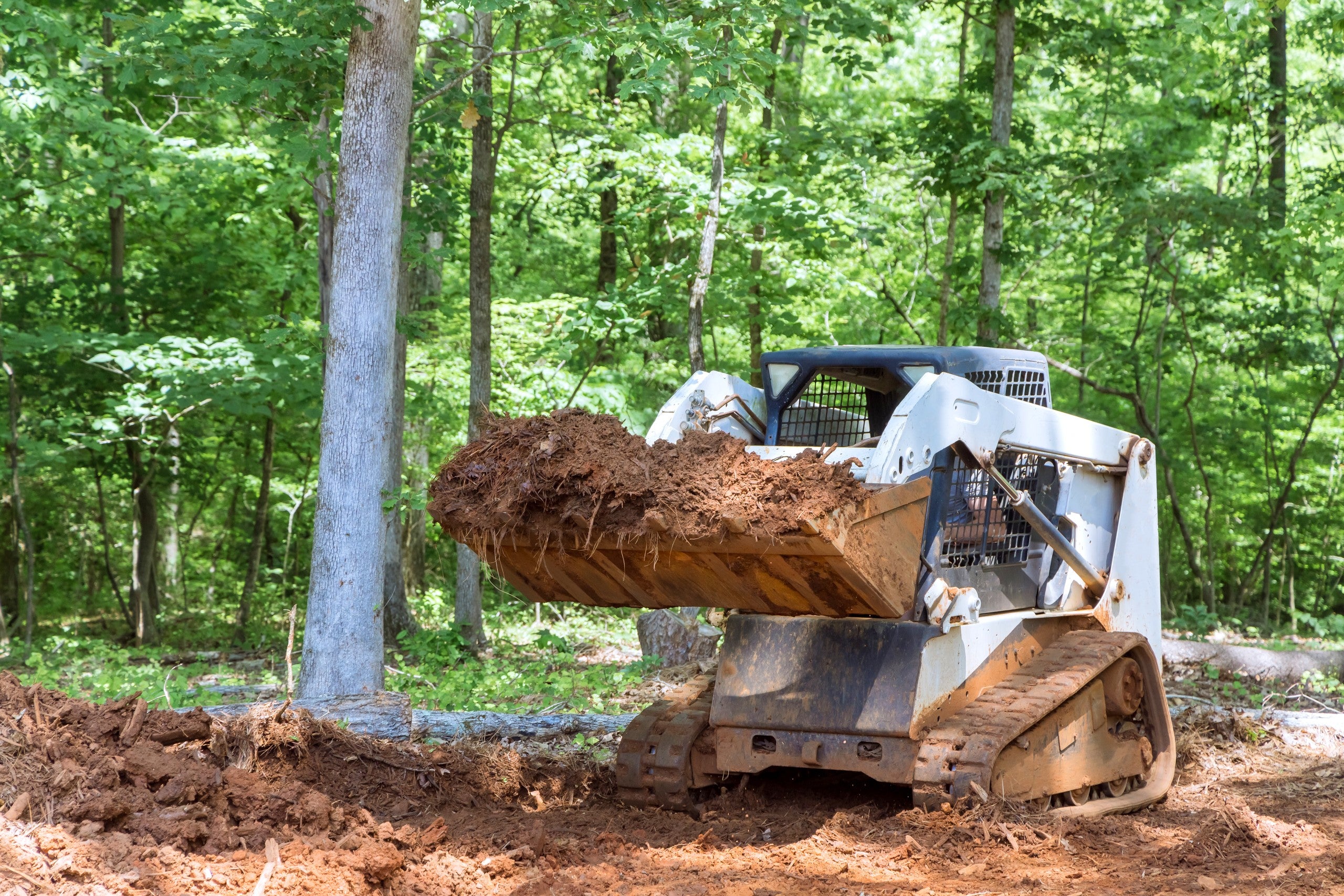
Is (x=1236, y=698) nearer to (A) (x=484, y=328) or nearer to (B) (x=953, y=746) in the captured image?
(B) (x=953, y=746)

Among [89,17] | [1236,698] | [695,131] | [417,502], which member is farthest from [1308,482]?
[89,17]

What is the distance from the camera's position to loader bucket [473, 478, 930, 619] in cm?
418

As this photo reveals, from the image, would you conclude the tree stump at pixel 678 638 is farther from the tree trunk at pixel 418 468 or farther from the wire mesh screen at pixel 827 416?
the tree trunk at pixel 418 468

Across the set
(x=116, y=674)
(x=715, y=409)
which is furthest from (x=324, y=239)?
(x=715, y=409)

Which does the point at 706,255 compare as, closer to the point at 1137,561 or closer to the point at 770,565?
the point at 1137,561

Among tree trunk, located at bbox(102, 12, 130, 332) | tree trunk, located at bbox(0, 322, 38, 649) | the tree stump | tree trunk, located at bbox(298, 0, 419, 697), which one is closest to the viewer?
tree trunk, located at bbox(298, 0, 419, 697)

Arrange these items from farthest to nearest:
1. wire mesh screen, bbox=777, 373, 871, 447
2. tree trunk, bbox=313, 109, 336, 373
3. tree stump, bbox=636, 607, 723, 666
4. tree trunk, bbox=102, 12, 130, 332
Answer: tree trunk, bbox=102, 12, 130, 332 → tree trunk, bbox=313, 109, 336, 373 → tree stump, bbox=636, 607, 723, 666 → wire mesh screen, bbox=777, 373, 871, 447

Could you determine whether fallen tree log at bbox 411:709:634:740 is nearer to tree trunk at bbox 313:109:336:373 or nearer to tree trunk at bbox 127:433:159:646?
tree trunk at bbox 313:109:336:373

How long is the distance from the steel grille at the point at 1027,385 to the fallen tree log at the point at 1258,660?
15.2 ft

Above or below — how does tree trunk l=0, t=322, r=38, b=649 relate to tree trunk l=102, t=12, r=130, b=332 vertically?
below

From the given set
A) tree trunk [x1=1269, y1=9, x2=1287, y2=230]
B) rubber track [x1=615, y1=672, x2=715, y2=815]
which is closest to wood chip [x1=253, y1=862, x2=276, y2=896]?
rubber track [x1=615, y1=672, x2=715, y2=815]

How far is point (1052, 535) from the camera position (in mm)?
5625

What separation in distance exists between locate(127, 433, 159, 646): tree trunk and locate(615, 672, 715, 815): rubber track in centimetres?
1085

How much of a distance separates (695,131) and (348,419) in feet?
32.2
